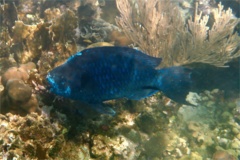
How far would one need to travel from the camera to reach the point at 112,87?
2.31 m

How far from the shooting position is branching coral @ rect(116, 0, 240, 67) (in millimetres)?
5121

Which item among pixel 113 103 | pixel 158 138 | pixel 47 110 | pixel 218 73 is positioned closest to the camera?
pixel 47 110

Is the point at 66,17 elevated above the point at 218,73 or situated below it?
above

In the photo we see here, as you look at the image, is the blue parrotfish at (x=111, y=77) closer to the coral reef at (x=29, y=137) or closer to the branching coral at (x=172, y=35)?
the coral reef at (x=29, y=137)

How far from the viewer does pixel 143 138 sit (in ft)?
12.1

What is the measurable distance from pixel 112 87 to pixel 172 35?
3.35 meters

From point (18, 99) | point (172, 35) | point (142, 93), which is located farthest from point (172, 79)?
point (172, 35)

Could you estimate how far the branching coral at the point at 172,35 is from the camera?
5.12 m

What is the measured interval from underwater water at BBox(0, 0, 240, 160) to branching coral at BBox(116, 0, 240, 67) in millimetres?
23

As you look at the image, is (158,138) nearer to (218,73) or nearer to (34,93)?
(34,93)

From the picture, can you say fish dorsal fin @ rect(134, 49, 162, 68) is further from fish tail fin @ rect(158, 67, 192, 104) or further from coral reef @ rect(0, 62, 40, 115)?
coral reef @ rect(0, 62, 40, 115)

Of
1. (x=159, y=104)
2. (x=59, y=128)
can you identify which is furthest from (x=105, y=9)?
(x=59, y=128)

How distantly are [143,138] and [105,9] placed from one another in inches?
212

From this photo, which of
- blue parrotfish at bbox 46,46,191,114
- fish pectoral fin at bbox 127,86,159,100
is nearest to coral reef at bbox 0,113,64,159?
blue parrotfish at bbox 46,46,191,114
